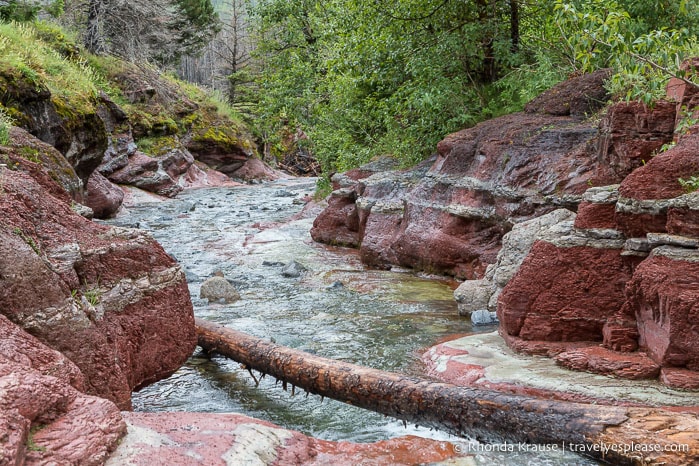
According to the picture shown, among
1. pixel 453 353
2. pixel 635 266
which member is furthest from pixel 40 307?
pixel 635 266

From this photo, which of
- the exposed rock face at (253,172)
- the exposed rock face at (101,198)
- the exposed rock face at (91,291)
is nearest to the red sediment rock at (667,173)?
the exposed rock face at (91,291)

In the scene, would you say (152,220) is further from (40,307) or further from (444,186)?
(40,307)

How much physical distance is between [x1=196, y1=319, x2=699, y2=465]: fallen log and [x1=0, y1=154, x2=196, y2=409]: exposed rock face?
3.13 ft

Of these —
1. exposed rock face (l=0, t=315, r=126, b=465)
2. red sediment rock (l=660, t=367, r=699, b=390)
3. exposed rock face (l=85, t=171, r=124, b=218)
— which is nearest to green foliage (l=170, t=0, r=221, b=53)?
exposed rock face (l=85, t=171, r=124, b=218)

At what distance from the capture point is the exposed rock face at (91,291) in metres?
3.76

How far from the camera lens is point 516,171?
365 inches

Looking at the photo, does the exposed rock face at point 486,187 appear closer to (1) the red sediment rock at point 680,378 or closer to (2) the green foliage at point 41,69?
(1) the red sediment rock at point 680,378

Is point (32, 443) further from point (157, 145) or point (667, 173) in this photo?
point (157, 145)

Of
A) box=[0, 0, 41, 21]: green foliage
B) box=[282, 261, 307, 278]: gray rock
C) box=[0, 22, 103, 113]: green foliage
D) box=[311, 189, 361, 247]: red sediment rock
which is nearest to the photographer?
box=[282, 261, 307, 278]: gray rock

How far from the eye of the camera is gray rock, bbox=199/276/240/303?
8.66 metres

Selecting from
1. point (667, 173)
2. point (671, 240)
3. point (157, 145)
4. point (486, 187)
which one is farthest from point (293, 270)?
point (157, 145)

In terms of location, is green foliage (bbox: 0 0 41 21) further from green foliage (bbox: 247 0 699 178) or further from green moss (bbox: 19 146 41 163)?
green moss (bbox: 19 146 41 163)

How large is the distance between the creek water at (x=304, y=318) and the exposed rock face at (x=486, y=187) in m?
0.50

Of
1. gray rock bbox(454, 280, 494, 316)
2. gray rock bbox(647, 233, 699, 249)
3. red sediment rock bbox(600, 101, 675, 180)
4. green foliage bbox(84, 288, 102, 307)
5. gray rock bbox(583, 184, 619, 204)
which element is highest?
red sediment rock bbox(600, 101, 675, 180)
